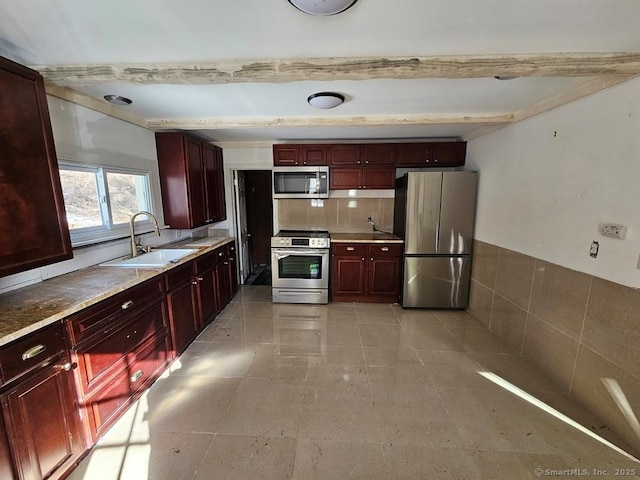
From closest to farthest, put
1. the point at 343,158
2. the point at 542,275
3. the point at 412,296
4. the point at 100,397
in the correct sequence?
the point at 100,397 < the point at 542,275 < the point at 412,296 < the point at 343,158

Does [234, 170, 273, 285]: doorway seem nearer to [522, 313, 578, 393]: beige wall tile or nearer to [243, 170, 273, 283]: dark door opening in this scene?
[243, 170, 273, 283]: dark door opening

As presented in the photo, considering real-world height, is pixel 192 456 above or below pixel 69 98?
below

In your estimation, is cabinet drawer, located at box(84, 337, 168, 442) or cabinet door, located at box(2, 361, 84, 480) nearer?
cabinet door, located at box(2, 361, 84, 480)

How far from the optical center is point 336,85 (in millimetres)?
1968

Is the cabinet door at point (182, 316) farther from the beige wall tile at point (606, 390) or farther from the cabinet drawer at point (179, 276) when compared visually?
the beige wall tile at point (606, 390)

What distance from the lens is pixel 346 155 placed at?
361cm

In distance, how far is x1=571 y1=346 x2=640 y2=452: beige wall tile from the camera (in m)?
1.56

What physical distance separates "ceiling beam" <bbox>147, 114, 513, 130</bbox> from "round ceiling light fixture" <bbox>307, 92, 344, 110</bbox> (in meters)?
0.49

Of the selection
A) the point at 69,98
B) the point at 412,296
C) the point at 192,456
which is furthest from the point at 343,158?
the point at 192,456

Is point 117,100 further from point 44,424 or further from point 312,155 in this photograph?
point 44,424

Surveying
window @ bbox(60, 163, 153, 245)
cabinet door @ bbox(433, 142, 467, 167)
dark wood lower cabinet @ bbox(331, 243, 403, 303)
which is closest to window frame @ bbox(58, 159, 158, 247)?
window @ bbox(60, 163, 153, 245)

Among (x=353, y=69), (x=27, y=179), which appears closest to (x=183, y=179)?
(x=27, y=179)

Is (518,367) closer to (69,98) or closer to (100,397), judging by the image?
(100,397)

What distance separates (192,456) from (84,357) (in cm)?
83
